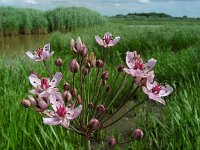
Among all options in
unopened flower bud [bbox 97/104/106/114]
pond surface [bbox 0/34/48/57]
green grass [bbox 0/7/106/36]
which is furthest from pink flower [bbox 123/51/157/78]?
green grass [bbox 0/7/106/36]

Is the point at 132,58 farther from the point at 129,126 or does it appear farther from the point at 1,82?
the point at 1,82

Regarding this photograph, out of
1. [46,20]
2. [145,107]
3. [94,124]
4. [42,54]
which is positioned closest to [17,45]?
[46,20]

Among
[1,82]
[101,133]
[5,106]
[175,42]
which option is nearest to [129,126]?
[101,133]

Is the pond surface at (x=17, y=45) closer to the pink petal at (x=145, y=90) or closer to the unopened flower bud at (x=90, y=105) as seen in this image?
the unopened flower bud at (x=90, y=105)

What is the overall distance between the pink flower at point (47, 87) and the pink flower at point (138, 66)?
0.30 meters

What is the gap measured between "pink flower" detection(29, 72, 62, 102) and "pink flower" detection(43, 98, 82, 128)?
0.03m

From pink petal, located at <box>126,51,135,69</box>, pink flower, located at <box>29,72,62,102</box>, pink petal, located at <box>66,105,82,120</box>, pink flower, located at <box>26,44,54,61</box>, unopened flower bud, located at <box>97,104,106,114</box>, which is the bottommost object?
unopened flower bud, located at <box>97,104,106,114</box>

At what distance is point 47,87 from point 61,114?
16 centimetres

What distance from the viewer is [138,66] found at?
1.65m

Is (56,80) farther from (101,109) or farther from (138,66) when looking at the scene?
(138,66)

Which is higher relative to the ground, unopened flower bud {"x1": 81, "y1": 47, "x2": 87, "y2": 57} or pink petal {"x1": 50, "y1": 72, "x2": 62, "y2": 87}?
unopened flower bud {"x1": 81, "y1": 47, "x2": 87, "y2": 57}

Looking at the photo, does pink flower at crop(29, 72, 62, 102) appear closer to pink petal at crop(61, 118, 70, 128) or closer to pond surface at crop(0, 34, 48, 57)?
pink petal at crop(61, 118, 70, 128)

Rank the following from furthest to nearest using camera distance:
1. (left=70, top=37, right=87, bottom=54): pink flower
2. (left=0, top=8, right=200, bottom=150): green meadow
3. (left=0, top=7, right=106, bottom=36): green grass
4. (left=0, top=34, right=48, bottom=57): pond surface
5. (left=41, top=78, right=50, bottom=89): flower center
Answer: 1. (left=0, top=7, right=106, bottom=36): green grass
2. (left=0, top=34, right=48, bottom=57): pond surface
3. (left=0, top=8, right=200, bottom=150): green meadow
4. (left=70, top=37, right=87, bottom=54): pink flower
5. (left=41, top=78, right=50, bottom=89): flower center

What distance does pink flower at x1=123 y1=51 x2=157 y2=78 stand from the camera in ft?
5.33
